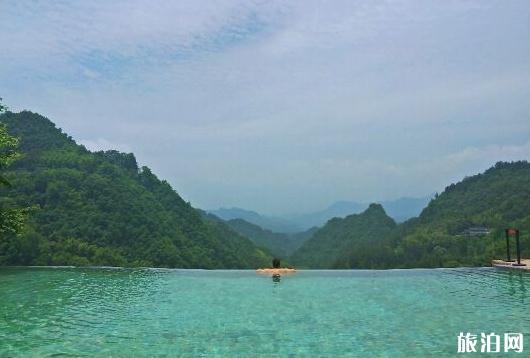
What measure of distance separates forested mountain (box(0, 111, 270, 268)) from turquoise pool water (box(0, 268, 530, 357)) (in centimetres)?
818

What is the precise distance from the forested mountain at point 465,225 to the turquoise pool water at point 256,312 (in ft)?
50.5

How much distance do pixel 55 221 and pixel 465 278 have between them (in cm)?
3052

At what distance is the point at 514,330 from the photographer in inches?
525

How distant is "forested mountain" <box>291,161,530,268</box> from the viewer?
151 feet

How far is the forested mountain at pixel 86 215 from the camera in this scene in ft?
112

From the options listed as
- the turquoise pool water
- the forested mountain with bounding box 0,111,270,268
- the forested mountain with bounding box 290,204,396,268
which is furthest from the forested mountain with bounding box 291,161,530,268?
the forested mountain with bounding box 290,204,396,268

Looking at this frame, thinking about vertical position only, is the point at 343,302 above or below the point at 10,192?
below

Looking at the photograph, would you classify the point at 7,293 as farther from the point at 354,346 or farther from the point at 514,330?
the point at 514,330

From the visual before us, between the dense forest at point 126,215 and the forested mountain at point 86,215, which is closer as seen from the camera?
the dense forest at point 126,215

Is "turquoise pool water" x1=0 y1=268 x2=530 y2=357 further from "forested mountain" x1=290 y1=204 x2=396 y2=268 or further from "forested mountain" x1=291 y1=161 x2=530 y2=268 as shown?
"forested mountain" x1=290 y1=204 x2=396 y2=268

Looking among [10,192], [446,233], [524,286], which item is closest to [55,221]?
[10,192]

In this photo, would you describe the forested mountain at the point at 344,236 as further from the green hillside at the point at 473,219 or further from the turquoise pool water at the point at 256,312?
the turquoise pool water at the point at 256,312

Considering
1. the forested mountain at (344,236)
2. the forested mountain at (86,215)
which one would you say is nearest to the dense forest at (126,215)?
the forested mountain at (86,215)

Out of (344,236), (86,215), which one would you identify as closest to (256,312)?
(86,215)
